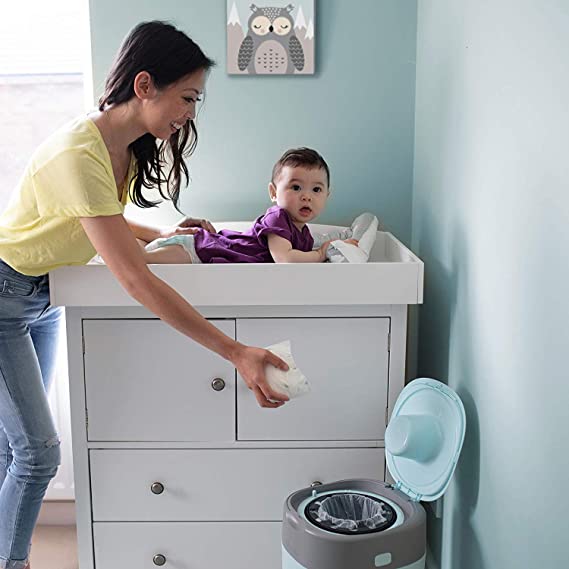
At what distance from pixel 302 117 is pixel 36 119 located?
84 centimetres

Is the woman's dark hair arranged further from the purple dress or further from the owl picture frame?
the owl picture frame

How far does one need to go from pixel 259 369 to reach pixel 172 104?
0.58 m

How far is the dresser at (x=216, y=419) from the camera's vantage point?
5.75ft

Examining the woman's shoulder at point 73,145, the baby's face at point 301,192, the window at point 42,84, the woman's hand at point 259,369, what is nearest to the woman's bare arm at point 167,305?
the woman's hand at point 259,369

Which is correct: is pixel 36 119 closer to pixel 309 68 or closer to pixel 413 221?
pixel 309 68

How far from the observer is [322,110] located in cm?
227

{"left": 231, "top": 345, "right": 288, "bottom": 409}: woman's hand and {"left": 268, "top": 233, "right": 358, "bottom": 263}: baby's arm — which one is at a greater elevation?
{"left": 268, "top": 233, "right": 358, "bottom": 263}: baby's arm

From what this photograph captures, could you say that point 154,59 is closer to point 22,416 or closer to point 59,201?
point 59,201

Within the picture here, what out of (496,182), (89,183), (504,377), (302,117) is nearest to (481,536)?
(504,377)

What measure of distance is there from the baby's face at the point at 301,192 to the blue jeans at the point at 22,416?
0.63 m

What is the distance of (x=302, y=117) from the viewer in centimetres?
228

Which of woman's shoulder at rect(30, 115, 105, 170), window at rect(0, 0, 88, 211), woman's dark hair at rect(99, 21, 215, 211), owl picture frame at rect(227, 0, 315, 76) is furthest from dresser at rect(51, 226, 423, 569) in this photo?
window at rect(0, 0, 88, 211)

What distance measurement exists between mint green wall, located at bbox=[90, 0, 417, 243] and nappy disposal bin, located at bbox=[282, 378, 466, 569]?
0.80 metres

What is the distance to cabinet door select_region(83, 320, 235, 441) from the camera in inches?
69.6
